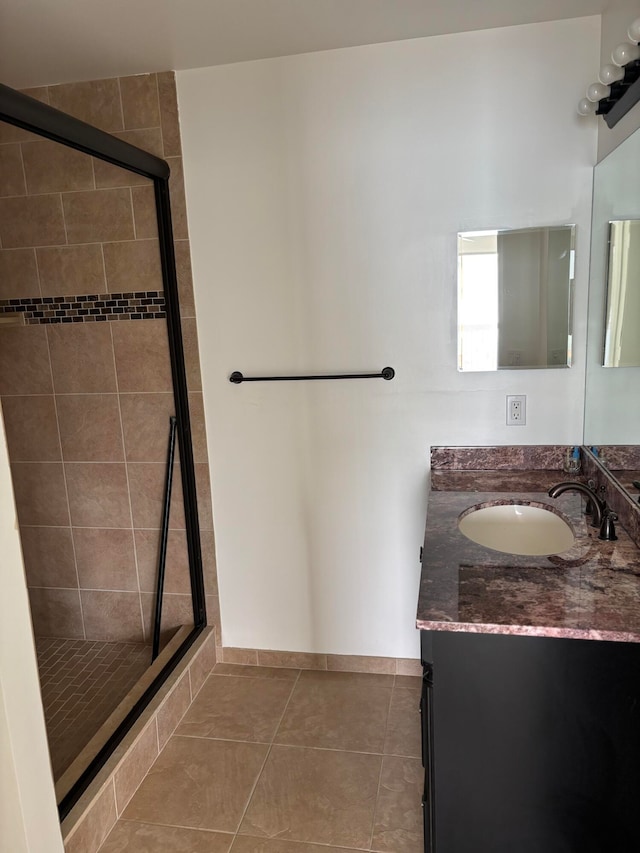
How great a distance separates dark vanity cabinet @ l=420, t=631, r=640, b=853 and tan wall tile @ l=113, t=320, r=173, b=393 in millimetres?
1565

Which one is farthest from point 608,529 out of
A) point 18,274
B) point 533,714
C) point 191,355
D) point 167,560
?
point 18,274

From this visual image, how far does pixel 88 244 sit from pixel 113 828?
1.95 metres

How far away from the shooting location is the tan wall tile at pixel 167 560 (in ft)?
8.76

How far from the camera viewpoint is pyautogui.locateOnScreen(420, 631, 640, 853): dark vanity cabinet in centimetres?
135

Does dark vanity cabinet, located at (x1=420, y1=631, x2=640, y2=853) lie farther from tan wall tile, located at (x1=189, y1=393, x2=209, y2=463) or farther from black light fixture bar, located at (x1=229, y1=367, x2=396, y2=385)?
tan wall tile, located at (x1=189, y1=393, x2=209, y2=463)

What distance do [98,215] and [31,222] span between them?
0.92 feet

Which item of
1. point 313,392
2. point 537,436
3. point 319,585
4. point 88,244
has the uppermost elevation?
point 88,244

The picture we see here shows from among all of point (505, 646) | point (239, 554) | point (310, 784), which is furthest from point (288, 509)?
point (505, 646)

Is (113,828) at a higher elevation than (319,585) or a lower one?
lower

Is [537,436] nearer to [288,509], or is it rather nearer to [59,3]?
[288,509]

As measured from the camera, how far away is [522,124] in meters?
2.16

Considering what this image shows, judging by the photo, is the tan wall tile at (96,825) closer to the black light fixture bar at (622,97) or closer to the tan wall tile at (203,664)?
the tan wall tile at (203,664)

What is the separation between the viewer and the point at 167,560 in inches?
106

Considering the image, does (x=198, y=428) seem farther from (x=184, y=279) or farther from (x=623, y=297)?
(x=623, y=297)
